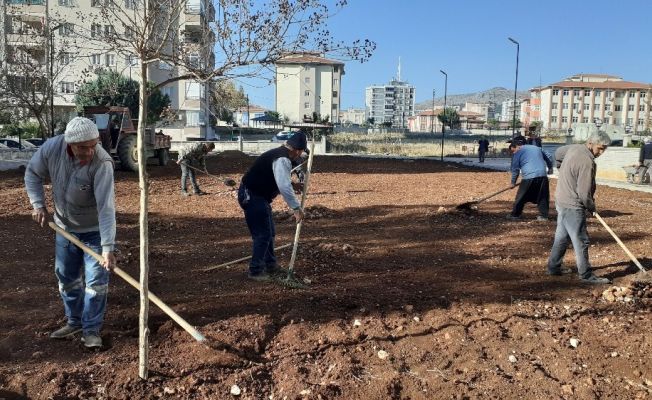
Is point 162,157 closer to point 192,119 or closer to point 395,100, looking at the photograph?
point 192,119

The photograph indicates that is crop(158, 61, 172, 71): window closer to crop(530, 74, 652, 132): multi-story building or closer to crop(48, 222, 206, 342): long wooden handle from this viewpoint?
crop(48, 222, 206, 342): long wooden handle

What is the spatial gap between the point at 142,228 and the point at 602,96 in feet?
371

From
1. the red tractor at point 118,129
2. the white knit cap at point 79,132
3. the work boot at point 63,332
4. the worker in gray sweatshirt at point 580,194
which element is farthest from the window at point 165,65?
the red tractor at point 118,129

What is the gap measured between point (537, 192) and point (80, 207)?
24.7ft

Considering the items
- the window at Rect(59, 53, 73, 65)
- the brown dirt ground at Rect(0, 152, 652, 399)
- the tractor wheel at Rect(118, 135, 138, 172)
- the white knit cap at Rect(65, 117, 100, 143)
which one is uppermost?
the window at Rect(59, 53, 73, 65)

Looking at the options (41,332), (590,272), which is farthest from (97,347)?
(590,272)

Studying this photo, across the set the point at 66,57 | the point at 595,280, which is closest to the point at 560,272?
the point at 595,280

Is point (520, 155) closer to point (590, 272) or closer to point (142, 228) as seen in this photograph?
point (590, 272)

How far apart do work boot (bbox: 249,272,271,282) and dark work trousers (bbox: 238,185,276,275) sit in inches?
0.8

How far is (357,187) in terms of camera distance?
14617mm

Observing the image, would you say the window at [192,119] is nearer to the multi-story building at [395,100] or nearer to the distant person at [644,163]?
the distant person at [644,163]

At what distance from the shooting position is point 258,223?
5.06 meters

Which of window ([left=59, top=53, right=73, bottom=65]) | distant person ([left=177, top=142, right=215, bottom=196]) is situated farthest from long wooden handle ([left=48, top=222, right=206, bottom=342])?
distant person ([left=177, top=142, right=215, bottom=196])

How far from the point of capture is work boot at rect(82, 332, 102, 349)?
3.51 meters
